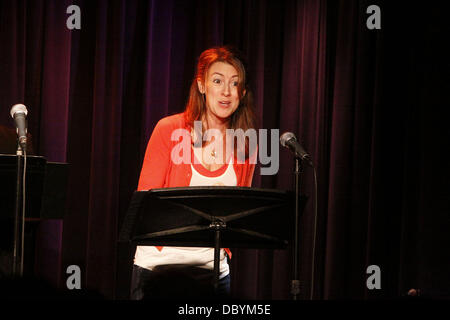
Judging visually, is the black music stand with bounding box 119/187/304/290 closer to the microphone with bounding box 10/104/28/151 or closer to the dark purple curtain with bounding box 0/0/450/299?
the microphone with bounding box 10/104/28/151

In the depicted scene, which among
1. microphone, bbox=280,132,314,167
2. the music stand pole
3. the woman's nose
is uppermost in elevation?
the woman's nose

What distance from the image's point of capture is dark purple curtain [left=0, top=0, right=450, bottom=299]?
4.39m

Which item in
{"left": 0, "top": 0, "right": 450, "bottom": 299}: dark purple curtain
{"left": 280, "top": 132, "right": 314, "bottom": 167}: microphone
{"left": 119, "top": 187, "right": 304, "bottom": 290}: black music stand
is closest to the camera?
{"left": 119, "top": 187, "right": 304, "bottom": 290}: black music stand

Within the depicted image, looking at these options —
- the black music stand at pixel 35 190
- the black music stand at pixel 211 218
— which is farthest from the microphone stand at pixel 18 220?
the black music stand at pixel 211 218

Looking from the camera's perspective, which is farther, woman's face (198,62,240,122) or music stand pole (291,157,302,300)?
woman's face (198,62,240,122)

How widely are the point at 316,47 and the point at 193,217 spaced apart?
2.35 m

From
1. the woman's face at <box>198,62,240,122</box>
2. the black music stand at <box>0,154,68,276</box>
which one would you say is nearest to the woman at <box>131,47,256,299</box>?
the woman's face at <box>198,62,240,122</box>

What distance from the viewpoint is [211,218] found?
2.68 meters

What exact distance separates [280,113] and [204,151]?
4.36 ft

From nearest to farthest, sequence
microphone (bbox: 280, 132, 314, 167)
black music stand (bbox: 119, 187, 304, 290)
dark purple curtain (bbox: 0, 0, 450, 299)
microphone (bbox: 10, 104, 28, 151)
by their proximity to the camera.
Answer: black music stand (bbox: 119, 187, 304, 290), microphone (bbox: 10, 104, 28, 151), microphone (bbox: 280, 132, 314, 167), dark purple curtain (bbox: 0, 0, 450, 299)

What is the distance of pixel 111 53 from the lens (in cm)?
447

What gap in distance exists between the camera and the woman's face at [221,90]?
3.62m

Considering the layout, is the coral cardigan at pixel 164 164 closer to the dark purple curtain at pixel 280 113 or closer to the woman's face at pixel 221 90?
the woman's face at pixel 221 90

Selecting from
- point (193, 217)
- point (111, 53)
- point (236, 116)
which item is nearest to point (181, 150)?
point (236, 116)
